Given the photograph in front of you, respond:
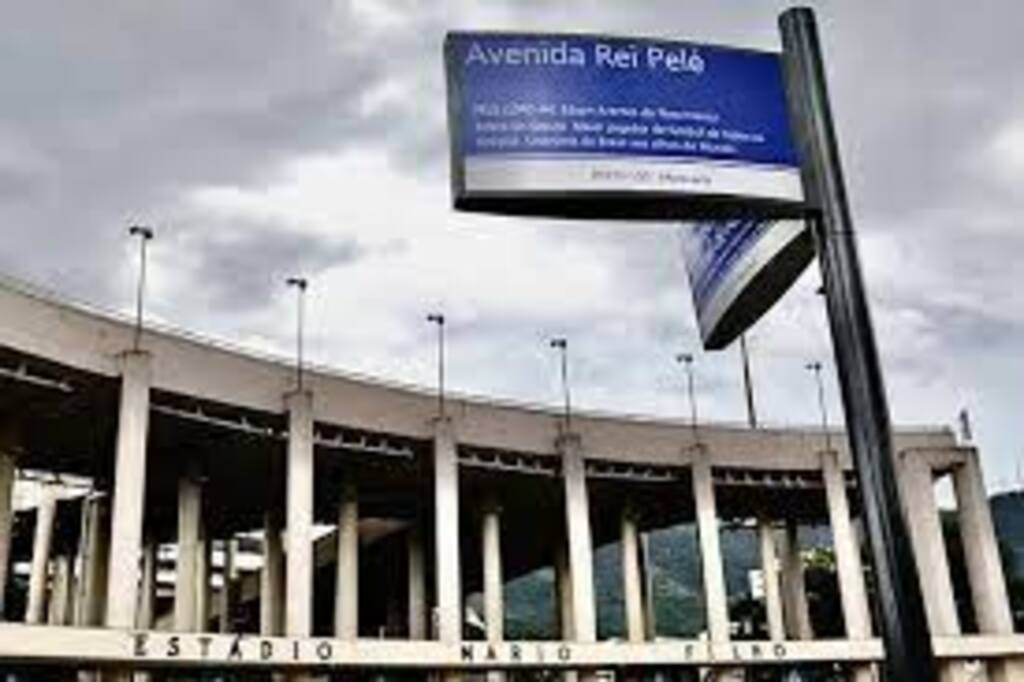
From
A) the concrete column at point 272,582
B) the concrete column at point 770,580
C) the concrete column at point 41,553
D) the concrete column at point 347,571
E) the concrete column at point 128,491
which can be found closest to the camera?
the concrete column at point 128,491

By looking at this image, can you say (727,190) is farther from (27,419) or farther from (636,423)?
(636,423)

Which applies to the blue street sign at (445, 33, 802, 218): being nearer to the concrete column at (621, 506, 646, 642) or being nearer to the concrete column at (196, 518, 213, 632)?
the concrete column at (621, 506, 646, 642)

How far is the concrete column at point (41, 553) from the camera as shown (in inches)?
2391

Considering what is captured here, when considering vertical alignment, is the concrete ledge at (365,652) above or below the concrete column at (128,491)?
below

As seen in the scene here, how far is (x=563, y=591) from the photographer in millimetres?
67062

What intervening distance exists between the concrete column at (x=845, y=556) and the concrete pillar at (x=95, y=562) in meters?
36.8

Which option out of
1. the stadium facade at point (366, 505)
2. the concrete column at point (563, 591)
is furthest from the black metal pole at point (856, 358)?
the concrete column at point (563, 591)

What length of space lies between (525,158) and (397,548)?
73994mm

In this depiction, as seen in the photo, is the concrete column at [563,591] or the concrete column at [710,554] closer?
the concrete column at [710,554]

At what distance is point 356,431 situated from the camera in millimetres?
51031

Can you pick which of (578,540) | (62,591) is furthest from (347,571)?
(62,591)

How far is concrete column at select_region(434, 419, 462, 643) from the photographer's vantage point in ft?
164

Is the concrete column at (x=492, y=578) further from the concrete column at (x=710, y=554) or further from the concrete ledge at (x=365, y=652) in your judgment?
the concrete column at (x=710, y=554)

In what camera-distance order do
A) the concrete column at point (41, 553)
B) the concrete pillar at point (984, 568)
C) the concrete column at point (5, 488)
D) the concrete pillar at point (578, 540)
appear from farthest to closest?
the concrete pillar at point (984, 568) → the concrete column at point (41, 553) → the concrete pillar at point (578, 540) → the concrete column at point (5, 488)
